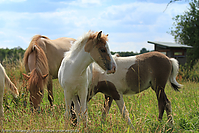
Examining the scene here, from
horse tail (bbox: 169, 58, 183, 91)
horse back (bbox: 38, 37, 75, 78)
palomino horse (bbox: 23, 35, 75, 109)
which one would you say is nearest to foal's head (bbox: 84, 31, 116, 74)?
palomino horse (bbox: 23, 35, 75, 109)

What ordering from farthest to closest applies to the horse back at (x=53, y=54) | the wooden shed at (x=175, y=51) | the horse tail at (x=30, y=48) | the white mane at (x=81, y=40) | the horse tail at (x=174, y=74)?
the wooden shed at (x=175, y=51), the horse back at (x=53, y=54), the horse tail at (x=30, y=48), the horse tail at (x=174, y=74), the white mane at (x=81, y=40)

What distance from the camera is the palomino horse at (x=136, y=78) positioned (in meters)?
3.66

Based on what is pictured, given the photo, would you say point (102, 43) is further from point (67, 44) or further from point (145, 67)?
point (67, 44)

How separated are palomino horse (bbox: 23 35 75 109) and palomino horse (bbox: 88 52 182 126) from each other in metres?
1.04

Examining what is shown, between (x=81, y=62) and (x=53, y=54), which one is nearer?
(x=81, y=62)

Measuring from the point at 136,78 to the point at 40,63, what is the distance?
2262 mm

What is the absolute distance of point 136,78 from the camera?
3814mm

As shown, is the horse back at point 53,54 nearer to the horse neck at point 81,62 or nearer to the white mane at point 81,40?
the white mane at point 81,40

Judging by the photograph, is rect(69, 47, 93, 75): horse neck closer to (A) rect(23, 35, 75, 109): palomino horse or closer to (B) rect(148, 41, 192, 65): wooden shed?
(A) rect(23, 35, 75, 109): palomino horse

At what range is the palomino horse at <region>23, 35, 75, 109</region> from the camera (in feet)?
12.2

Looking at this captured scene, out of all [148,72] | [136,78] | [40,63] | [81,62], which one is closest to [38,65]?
[40,63]

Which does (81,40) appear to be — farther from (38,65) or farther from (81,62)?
(38,65)

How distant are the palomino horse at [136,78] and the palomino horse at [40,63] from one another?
1.04 metres

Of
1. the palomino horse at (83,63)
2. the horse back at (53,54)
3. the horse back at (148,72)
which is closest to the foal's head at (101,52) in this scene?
the palomino horse at (83,63)
